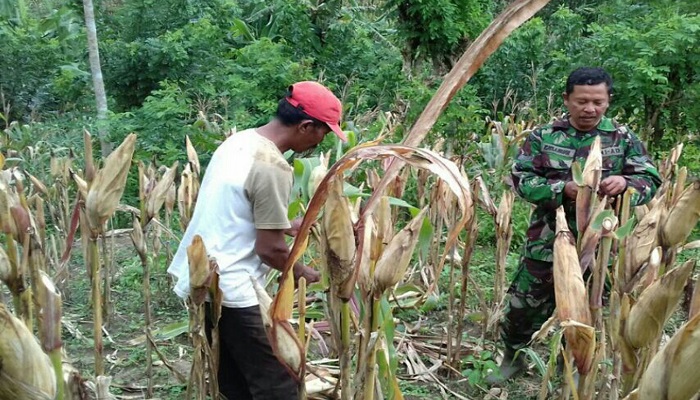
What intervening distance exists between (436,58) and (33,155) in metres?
4.51

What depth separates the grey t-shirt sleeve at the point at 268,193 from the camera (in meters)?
1.77

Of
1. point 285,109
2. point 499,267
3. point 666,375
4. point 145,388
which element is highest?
point 285,109

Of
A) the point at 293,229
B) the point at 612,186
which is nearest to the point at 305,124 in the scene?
the point at 293,229

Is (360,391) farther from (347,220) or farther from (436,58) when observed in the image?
(436,58)

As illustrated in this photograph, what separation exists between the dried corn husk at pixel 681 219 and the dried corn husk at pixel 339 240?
670mm

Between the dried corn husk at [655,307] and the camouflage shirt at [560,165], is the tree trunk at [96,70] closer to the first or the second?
the camouflage shirt at [560,165]

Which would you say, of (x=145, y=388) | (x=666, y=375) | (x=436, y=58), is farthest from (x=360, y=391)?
(x=436, y=58)

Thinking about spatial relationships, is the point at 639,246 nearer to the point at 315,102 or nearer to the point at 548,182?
the point at 315,102

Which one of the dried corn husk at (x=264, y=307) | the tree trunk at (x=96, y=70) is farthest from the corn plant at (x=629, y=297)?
the tree trunk at (x=96, y=70)

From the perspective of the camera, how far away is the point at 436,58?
7320 millimetres

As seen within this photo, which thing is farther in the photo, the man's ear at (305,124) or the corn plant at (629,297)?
the man's ear at (305,124)

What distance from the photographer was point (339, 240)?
43.6 inches

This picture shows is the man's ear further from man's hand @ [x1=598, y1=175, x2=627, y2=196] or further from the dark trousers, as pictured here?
man's hand @ [x1=598, y1=175, x2=627, y2=196]

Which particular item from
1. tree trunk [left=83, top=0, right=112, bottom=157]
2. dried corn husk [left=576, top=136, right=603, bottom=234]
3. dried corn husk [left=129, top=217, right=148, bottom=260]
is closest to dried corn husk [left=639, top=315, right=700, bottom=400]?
dried corn husk [left=576, top=136, right=603, bottom=234]
